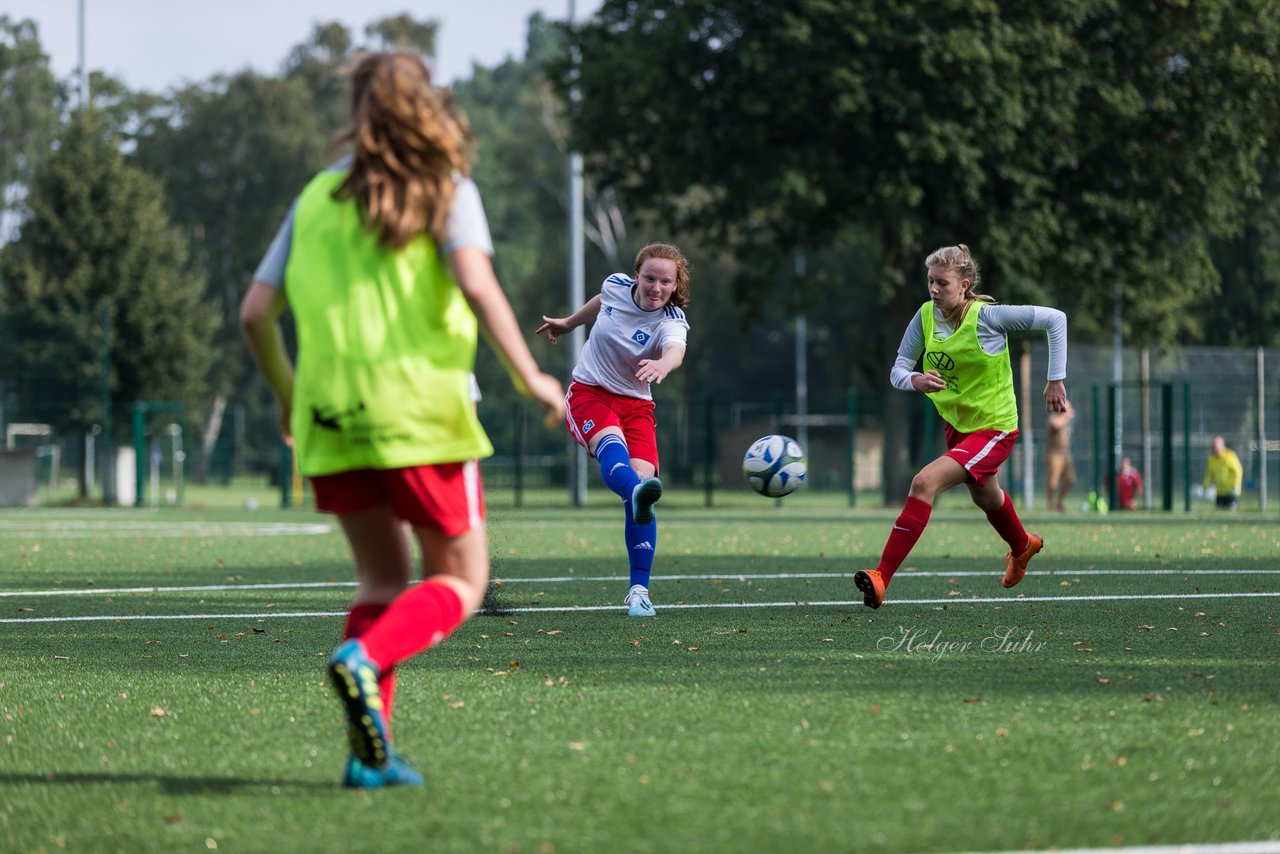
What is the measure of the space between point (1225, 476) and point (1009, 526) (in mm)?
22377

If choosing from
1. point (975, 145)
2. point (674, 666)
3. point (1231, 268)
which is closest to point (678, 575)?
point (674, 666)

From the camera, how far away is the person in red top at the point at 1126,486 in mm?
28734

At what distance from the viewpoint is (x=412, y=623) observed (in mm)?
4008

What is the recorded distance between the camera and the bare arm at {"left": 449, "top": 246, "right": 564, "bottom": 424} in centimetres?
394

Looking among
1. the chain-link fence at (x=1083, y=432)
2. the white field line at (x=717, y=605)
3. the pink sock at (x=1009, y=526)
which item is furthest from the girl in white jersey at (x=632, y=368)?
the chain-link fence at (x=1083, y=432)

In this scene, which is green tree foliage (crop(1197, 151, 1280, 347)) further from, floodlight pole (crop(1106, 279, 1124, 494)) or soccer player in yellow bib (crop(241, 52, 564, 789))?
soccer player in yellow bib (crop(241, 52, 564, 789))

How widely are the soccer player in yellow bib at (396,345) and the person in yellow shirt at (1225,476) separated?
90.9 feet

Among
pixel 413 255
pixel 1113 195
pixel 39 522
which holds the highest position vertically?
pixel 1113 195

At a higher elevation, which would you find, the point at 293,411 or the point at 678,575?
the point at 293,411

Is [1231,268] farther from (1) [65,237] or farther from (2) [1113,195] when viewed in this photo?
(1) [65,237]

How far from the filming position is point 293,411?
4113 millimetres

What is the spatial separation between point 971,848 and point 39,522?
2228cm

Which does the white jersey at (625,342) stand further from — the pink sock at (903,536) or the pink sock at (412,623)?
the pink sock at (412,623)

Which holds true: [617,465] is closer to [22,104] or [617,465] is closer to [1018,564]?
[1018,564]
